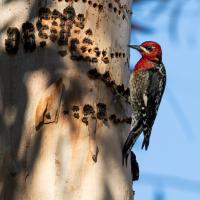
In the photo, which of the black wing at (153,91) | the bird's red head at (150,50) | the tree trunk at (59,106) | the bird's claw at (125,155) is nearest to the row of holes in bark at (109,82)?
the tree trunk at (59,106)

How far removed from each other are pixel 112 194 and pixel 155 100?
65.6 inches

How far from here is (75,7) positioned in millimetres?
2551

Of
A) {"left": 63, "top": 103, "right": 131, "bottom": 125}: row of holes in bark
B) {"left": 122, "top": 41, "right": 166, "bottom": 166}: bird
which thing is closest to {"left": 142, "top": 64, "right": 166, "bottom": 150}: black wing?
{"left": 122, "top": 41, "right": 166, "bottom": 166}: bird

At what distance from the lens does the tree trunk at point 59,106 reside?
229 cm

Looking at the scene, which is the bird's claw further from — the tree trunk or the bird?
the bird

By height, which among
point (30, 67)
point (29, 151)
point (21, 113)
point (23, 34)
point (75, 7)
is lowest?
point (29, 151)

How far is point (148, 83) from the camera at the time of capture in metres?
4.10

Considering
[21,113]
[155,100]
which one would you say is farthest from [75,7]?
[155,100]

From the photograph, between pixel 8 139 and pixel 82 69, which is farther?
pixel 82 69

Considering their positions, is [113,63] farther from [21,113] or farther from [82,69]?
[21,113]

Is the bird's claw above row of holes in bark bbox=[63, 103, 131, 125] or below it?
below

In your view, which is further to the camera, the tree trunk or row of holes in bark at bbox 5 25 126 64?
row of holes in bark at bbox 5 25 126 64

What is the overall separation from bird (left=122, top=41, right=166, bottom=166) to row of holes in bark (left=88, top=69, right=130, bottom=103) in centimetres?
85

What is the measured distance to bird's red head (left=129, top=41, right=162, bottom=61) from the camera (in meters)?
4.16
